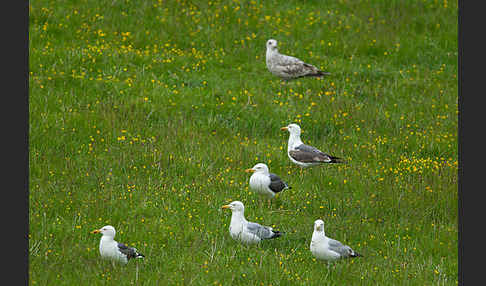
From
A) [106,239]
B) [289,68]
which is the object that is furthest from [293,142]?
[106,239]

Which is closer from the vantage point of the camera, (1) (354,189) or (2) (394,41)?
(1) (354,189)

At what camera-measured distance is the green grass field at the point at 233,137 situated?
976 centimetres

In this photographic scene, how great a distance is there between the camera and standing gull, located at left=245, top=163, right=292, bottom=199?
1158cm

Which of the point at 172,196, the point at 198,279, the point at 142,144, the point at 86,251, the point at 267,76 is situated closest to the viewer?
the point at 198,279

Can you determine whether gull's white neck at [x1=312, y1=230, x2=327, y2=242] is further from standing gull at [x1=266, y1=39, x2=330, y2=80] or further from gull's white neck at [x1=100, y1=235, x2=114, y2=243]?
standing gull at [x1=266, y1=39, x2=330, y2=80]

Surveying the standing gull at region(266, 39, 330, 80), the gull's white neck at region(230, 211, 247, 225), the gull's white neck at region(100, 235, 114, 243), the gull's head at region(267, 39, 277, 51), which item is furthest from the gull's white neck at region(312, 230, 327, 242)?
the gull's head at region(267, 39, 277, 51)

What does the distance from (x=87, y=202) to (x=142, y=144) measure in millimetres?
2701

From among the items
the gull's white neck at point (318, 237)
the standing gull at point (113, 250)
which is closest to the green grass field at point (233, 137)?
the standing gull at point (113, 250)

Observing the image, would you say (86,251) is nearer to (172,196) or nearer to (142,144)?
(172,196)

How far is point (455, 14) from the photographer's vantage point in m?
22.0

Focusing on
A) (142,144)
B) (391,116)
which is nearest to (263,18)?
(391,116)

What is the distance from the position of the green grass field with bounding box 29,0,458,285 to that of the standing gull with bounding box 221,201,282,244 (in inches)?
7.2

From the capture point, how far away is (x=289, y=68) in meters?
17.2

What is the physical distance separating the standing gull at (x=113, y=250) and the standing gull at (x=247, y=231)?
155 centimetres
